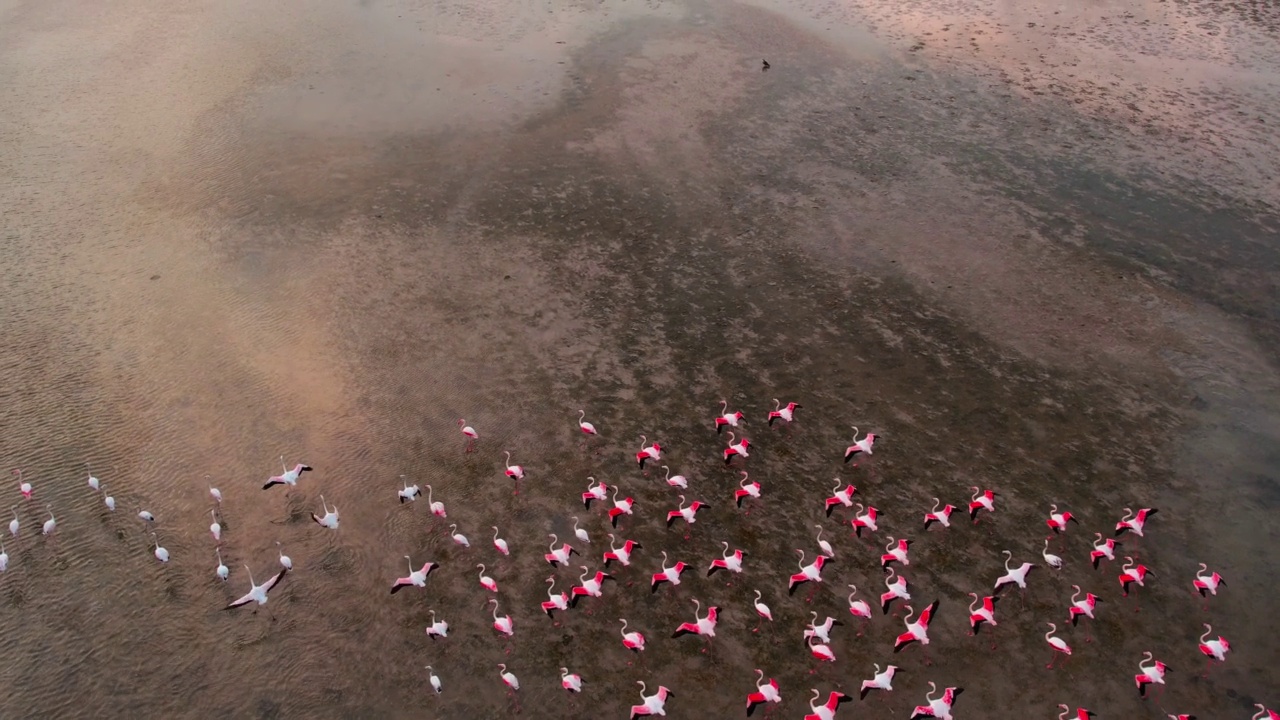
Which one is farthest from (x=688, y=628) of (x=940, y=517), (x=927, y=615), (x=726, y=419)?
(x=940, y=517)

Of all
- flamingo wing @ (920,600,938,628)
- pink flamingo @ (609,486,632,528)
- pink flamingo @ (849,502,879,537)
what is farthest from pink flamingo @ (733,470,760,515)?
flamingo wing @ (920,600,938,628)

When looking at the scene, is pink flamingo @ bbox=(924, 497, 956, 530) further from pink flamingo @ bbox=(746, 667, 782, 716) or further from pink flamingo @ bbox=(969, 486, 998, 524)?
pink flamingo @ bbox=(746, 667, 782, 716)

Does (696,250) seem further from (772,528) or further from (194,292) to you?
(194,292)

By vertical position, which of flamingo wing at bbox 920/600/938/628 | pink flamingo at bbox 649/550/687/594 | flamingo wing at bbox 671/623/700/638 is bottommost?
pink flamingo at bbox 649/550/687/594

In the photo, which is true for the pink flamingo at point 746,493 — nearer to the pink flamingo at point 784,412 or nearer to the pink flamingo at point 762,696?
the pink flamingo at point 784,412

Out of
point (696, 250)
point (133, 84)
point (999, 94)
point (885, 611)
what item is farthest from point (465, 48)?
point (885, 611)

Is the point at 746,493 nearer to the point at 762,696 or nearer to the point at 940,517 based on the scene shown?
the point at 940,517
